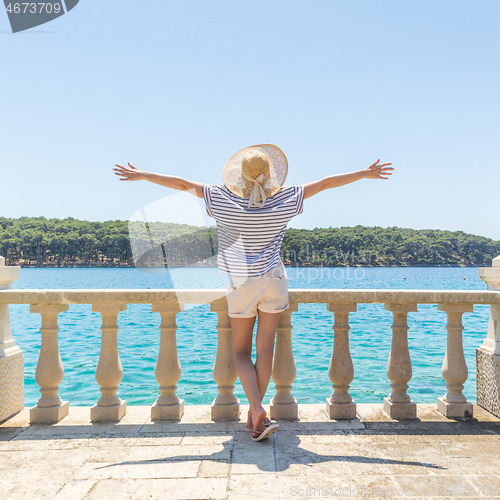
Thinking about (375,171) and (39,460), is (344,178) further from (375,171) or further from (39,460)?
(39,460)

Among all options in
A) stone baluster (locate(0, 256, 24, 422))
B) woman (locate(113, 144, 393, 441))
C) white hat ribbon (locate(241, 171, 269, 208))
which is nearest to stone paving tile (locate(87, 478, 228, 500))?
woman (locate(113, 144, 393, 441))

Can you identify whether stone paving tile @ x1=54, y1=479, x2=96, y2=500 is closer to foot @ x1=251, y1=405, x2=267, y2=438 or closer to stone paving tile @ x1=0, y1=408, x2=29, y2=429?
foot @ x1=251, y1=405, x2=267, y2=438

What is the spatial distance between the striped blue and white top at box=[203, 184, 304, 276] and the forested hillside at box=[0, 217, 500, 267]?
58.6 m

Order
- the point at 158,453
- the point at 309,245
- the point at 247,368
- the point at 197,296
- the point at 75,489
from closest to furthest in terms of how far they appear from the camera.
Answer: the point at 75,489 < the point at 158,453 < the point at 247,368 < the point at 197,296 < the point at 309,245

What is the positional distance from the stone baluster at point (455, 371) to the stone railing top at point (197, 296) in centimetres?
14

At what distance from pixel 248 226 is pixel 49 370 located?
86.5 inches

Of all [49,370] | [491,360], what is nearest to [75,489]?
[49,370]

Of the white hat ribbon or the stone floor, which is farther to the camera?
the white hat ribbon

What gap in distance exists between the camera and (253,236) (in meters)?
3.38

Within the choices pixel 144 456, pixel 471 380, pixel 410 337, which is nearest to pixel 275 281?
pixel 144 456

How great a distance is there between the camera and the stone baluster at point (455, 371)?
160 inches

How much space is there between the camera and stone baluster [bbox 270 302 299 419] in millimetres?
3984

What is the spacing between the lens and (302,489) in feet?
8.85

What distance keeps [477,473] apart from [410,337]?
64.8 feet
